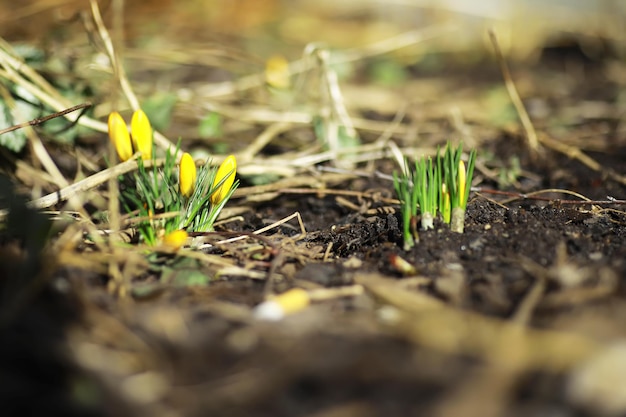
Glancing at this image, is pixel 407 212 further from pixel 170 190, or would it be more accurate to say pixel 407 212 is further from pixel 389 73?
pixel 389 73

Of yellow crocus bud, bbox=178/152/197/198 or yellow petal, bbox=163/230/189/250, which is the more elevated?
yellow crocus bud, bbox=178/152/197/198

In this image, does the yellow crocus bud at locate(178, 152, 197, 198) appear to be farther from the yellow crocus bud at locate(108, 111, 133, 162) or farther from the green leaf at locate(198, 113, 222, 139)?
the green leaf at locate(198, 113, 222, 139)

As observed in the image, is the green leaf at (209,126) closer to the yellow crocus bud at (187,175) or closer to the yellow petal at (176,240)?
the yellow crocus bud at (187,175)

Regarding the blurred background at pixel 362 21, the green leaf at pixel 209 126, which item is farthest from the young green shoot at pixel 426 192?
the blurred background at pixel 362 21

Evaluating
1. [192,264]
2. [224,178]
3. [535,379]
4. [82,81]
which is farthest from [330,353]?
[82,81]

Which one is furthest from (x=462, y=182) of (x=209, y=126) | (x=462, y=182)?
(x=209, y=126)

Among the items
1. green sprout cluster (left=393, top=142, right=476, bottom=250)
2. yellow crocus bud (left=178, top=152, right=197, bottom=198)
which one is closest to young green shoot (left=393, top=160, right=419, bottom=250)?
green sprout cluster (left=393, top=142, right=476, bottom=250)
